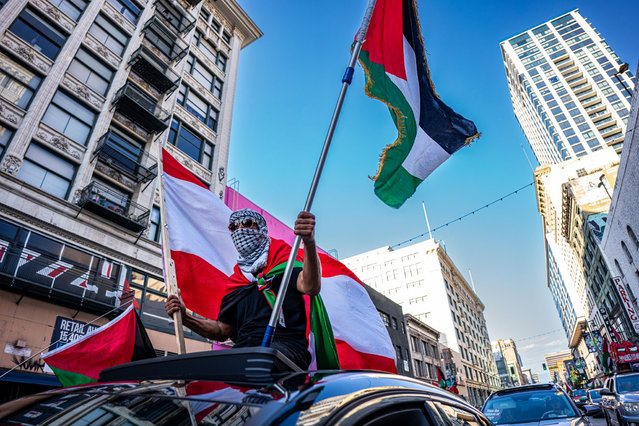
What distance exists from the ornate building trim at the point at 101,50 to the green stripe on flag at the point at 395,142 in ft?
54.6

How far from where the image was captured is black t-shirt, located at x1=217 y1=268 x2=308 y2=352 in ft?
8.38

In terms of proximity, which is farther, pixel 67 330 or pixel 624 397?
pixel 67 330

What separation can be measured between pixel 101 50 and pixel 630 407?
72.8 ft

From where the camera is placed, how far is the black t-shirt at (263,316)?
2553mm

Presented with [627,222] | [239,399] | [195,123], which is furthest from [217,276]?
[627,222]

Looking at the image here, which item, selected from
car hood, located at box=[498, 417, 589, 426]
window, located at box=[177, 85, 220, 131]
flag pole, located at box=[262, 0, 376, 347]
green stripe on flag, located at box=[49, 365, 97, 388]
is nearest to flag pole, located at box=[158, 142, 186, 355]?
flag pole, located at box=[262, 0, 376, 347]

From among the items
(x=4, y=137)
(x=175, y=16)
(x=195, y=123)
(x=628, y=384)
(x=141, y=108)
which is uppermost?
(x=175, y=16)

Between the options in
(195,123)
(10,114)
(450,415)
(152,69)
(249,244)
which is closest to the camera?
(450,415)

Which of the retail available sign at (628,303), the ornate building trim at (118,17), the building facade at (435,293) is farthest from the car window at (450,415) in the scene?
the building facade at (435,293)

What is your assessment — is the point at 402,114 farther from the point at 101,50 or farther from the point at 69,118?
the point at 101,50

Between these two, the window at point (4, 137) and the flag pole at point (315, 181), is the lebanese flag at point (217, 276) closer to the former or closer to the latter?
the flag pole at point (315, 181)

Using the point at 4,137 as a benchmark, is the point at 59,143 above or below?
above

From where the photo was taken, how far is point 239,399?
1.14 metres

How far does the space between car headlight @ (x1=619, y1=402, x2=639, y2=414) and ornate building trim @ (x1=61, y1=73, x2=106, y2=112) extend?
19882mm
